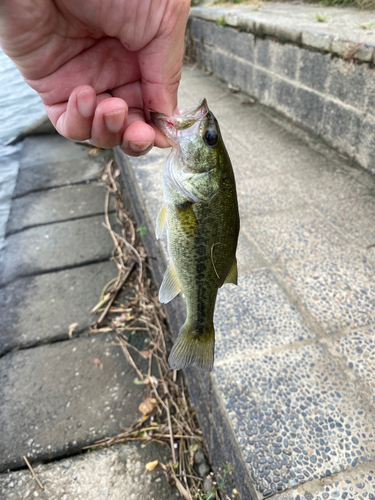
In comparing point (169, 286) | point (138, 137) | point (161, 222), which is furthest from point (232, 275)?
point (138, 137)

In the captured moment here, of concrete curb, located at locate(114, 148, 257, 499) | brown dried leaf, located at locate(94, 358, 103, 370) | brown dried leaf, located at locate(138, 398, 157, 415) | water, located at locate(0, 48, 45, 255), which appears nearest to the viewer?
concrete curb, located at locate(114, 148, 257, 499)

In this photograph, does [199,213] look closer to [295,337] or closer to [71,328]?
[295,337]

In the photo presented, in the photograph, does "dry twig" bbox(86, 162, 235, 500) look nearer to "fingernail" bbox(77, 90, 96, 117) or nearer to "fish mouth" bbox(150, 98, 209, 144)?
"fish mouth" bbox(150, 98, 209, 144)

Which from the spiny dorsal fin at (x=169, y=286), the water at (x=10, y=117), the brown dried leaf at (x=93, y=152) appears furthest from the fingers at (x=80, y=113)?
the brown dried leaf at (x=93, y=152)

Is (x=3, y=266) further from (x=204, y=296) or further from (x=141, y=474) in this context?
(x=204, y=296)

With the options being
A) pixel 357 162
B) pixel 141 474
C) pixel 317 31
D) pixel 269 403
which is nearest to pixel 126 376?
pixel 141 474

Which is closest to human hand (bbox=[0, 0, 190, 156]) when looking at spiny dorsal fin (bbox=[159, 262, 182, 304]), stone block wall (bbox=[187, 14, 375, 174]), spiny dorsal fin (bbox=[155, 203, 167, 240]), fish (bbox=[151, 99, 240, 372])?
fish (bbox=[151, 99, 240, 372])
